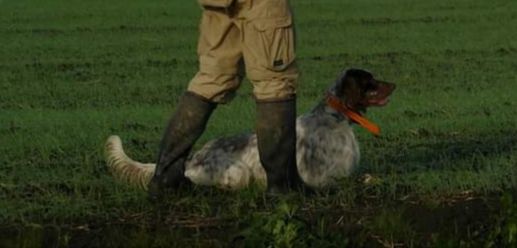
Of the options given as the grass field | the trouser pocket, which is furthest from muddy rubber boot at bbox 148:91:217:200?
the trouser pocket

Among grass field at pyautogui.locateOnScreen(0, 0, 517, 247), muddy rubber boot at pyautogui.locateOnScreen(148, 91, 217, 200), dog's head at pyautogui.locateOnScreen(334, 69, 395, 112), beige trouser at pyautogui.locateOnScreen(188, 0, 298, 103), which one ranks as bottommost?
grass field at pyautogui.locateOnScreen(0, 0, 517, 247)

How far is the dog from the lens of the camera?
7.40m

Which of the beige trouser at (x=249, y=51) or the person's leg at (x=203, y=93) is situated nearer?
the beige trouser at (x=249, y=51)

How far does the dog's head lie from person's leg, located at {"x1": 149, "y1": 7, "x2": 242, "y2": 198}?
0.77 meters

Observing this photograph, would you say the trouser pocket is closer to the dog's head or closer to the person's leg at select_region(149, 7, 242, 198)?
the person's leg at select_region(149, 7, 242, 198)

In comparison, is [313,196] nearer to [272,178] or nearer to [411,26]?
[272,178]

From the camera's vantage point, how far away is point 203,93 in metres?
6.98

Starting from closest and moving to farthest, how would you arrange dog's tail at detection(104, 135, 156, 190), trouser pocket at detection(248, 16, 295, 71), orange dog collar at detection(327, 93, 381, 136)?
1. trouser pocket at detection(248, 16, 295, 71)
2. dog's tail at detection(104, 135, 156, 190)
3. orange dog collar at detection(327, 93, 381, 136)

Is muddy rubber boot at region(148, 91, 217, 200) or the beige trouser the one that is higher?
the beige trouser

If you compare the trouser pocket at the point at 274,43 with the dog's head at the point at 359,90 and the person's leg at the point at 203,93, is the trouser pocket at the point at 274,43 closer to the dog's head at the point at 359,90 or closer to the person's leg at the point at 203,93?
the person's leg at the point at 203,93

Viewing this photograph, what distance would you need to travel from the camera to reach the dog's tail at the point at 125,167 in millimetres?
7387

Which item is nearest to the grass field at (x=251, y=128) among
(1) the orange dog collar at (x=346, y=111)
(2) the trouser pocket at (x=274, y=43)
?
(1) the orange dog collar at (x=346, y=111)

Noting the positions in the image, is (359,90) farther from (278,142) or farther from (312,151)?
(278,142)

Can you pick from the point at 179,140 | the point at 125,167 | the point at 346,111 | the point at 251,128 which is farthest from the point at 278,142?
the point at 251,128
